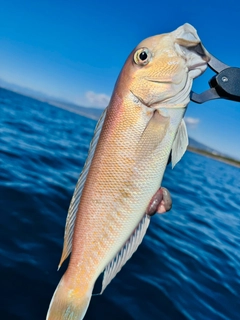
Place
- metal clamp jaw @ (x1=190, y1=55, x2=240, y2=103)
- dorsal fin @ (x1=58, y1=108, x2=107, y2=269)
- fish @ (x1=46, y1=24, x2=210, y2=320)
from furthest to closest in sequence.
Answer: metal clamp jaw @ (x1=190, y1=55, x2=240, y2=103)
dorsal fin @ (x1=58, y1=108, x2=107, y2=269)
fish @ (x1=46, y1=24, x2=210, y2=320)

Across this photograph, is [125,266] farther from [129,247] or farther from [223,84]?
[223,84]

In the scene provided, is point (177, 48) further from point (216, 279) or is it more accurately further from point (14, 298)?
point (216, 279)

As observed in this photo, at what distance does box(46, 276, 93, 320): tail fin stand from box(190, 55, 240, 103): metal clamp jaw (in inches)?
77.6

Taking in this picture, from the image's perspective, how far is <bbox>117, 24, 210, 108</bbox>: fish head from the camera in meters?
2.45

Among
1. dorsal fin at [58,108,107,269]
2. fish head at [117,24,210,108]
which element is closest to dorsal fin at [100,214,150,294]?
dorsal fin at [58,108,107,269]

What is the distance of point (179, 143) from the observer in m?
2.59

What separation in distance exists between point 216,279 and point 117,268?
4579 mm

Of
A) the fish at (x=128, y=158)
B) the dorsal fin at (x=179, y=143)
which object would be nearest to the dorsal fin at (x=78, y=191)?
the fish at (x=128, y=158)

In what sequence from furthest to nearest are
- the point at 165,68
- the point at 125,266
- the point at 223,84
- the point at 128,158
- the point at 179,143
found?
the point at 125,266 < the point at 223,84 < the point at 179,143 < the point at 165,68 < the point at 128,158

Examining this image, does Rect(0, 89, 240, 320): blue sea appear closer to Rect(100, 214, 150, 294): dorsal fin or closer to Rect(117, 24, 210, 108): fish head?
Rect(100, 214, 150, 294): dorsal fin

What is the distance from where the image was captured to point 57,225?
588cm

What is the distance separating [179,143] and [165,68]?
0.63m

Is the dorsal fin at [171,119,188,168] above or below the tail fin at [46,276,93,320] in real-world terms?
above

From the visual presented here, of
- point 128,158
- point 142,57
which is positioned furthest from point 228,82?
point 128,158
